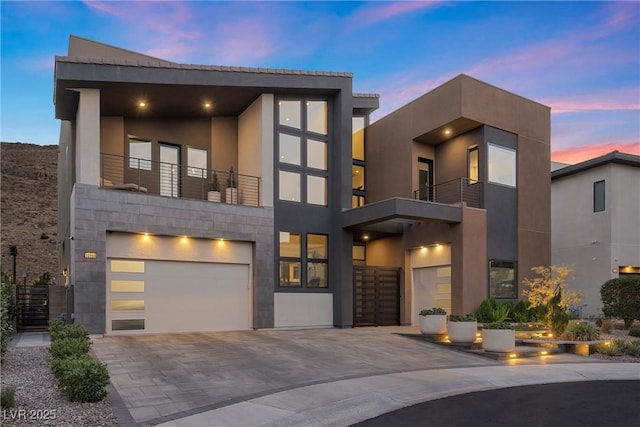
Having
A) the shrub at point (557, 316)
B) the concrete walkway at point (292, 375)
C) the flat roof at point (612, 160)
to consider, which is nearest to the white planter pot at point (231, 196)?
the concrete walkway at point (292, 375)

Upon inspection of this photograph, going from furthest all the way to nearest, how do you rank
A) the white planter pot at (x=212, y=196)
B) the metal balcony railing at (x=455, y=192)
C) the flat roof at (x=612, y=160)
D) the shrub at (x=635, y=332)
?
the flat roof at (x=612, y=160) → the metal balcony railing at (x=455, y=192) → the white planter pot at (x=212, y=196) → the shrub at (x=635, y=332)

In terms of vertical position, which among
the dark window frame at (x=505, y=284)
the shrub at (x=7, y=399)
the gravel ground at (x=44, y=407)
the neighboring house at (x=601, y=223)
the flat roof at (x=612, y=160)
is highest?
the flat roof at (x=612, y=160)

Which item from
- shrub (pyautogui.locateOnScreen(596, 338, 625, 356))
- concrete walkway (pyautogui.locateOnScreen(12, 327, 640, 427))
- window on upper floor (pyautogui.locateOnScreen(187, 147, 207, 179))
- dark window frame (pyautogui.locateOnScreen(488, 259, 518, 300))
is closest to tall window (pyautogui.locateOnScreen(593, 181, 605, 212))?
dark window frame (pyautogui.locateOnScreen(488, 259, 518, 300))

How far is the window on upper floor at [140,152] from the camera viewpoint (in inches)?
655

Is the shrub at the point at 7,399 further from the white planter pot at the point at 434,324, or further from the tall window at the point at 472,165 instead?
the tall window at the point at 472,165

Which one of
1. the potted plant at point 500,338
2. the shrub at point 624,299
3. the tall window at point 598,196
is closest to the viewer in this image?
the potted plant at point 500,338

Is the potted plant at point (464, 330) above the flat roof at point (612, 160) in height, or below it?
below

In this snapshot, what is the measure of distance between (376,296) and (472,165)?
5.86m

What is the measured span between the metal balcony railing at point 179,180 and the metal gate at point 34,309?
168 inches

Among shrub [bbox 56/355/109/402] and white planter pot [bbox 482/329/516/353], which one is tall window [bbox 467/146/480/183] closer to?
white planter pot [bbox 482/329/516/353]

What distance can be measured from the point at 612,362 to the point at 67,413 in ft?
38.1

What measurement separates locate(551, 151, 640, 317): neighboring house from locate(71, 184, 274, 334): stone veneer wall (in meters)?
14.5

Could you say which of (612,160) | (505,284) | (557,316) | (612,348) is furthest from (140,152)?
(612,160)

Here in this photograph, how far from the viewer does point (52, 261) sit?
39.7 meters
